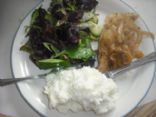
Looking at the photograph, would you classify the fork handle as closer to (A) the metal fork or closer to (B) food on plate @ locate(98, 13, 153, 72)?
(A) the metal fork

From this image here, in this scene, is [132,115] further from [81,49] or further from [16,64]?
[16,64]

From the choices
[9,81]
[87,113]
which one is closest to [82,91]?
[87,113]

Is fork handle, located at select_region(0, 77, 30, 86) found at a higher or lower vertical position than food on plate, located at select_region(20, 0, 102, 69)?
lower

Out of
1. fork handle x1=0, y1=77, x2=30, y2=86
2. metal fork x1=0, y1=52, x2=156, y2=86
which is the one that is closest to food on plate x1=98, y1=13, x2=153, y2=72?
metal fork x1=0, y1=52, x2=156, y2=86

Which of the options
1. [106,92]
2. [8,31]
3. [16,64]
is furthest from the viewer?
[8,31]

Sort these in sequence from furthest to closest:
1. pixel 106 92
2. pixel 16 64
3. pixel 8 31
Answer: pixel 8 31, pixel 16 64, pixel 106 92

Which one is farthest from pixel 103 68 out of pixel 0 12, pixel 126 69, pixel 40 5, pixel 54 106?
pixel 0 12

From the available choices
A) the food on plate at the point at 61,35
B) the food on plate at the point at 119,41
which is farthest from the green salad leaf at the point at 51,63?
the food on plate at the point at 119,41
